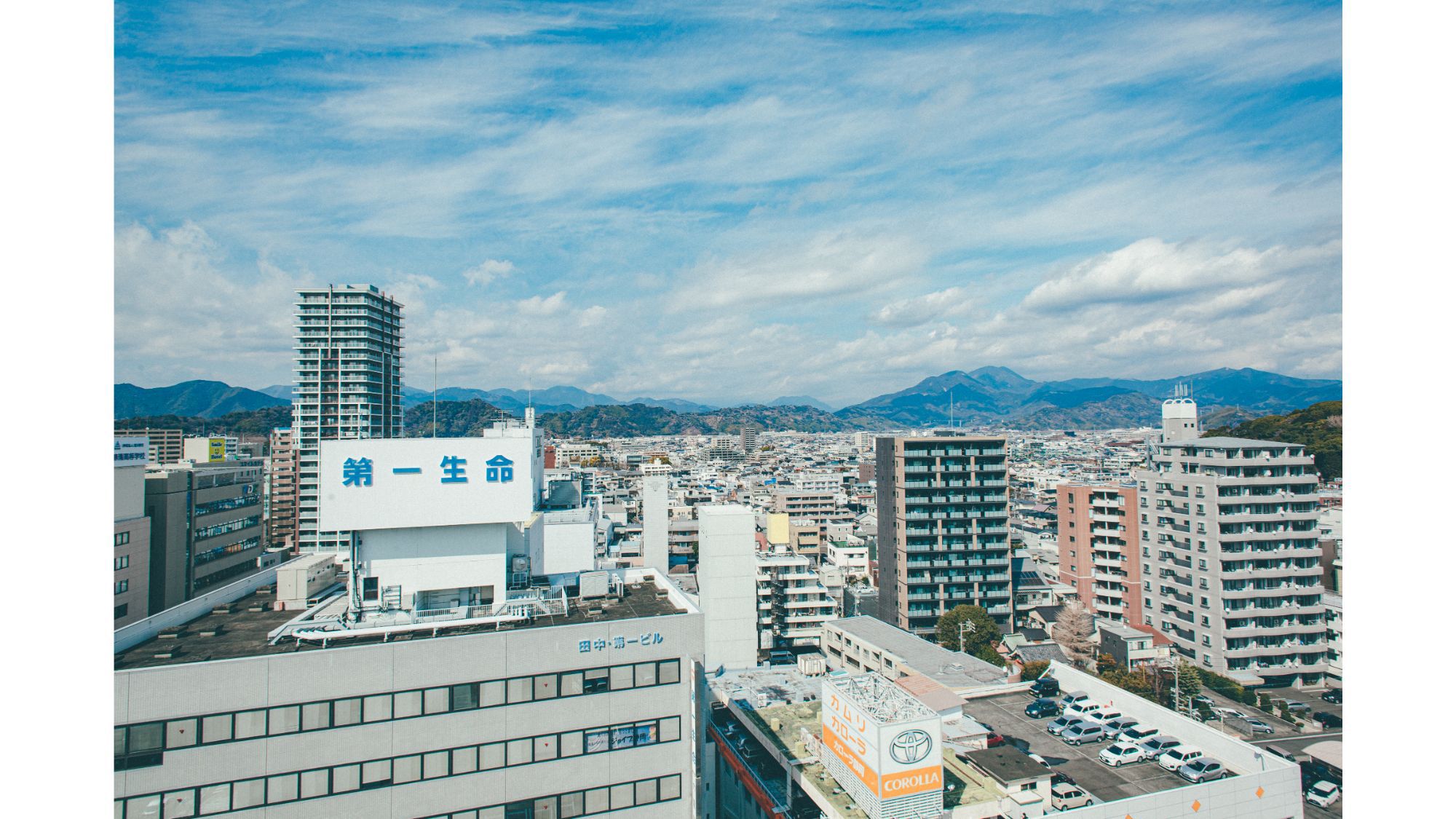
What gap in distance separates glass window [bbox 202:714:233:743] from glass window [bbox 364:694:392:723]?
138 cm

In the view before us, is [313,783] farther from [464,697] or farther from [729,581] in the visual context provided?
[729,581]

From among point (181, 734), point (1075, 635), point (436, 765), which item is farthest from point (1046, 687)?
point (181, 734)

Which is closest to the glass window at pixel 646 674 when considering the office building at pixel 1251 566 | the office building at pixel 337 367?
the office building at pixel 1251 566

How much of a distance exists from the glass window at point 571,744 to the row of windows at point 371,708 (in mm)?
496

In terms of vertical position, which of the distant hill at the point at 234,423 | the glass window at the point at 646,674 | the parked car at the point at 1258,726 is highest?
the distant hill at the point at 234,423

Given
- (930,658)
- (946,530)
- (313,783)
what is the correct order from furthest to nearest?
(946,530), (930,658), (313,783)

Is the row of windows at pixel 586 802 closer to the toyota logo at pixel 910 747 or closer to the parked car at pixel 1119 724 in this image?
the toyota logo at pixel 910 747

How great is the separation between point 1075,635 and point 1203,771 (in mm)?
13100

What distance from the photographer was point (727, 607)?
22.4 meters

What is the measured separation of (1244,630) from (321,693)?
87.5 feet

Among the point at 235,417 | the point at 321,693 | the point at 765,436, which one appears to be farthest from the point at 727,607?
the point at 765,436

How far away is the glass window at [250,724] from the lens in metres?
7.81

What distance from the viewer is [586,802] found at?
8.94 m

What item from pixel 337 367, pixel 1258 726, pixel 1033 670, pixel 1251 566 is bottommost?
pixel 1258 726
